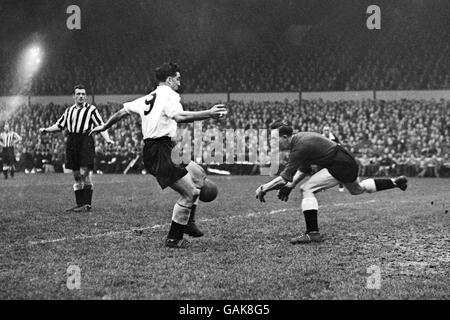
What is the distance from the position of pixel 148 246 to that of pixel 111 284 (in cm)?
170

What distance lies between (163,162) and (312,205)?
1.77 m

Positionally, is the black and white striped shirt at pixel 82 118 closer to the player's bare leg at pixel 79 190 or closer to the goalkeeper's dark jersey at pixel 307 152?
the player's bare leg at pixel 79 190

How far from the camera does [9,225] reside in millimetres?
7441

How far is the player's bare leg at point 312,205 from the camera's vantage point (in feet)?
21.1

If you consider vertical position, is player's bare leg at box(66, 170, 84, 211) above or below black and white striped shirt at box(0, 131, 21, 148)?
below

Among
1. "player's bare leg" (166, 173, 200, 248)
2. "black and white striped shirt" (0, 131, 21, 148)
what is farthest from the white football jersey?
"black and white striped shirt" (0, 131, 21, 148)

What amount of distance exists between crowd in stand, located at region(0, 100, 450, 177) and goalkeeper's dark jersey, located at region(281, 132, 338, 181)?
15901 millimetres

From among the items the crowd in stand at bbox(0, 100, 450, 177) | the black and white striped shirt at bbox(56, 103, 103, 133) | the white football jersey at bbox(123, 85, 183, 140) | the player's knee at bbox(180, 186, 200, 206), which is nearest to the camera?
Answer: the white football jersey at bbox(123, 85, 183, 140)

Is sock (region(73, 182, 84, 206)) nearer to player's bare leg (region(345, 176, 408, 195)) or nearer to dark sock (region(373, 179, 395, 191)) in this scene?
player's bare leg (region(345, 176, 408, 195))

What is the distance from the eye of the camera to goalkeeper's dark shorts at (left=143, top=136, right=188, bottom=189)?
5.95 meters

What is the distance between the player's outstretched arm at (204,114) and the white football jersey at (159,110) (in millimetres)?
109

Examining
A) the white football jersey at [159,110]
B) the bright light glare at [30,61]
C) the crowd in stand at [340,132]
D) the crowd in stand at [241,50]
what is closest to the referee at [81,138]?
the white football jersey at [159,110]
